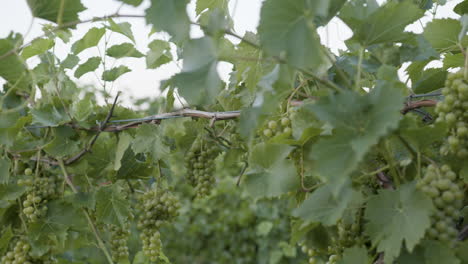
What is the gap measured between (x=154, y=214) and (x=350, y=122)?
102 centimetres

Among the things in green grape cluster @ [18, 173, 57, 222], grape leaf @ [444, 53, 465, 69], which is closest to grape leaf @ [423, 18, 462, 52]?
grape leaf @ [444, 53, 465, 69]

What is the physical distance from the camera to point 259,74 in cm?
130

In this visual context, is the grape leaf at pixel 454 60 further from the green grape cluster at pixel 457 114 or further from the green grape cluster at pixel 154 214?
the green grape cluster at pixel 154 214

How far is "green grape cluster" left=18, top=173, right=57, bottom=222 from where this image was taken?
5.61 feet

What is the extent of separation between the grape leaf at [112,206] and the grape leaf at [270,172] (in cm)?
73

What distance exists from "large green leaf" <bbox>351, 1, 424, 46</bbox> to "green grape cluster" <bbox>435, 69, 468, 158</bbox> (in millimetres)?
150

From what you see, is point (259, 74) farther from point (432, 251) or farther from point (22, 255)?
point (22, 255)

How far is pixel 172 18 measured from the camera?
810mm

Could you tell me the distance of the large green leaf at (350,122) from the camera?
0.75 metres

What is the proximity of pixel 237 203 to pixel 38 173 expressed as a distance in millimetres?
3316

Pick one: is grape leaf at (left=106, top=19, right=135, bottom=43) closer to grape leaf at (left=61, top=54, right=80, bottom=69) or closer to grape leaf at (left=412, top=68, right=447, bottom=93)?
grape leaf at (left=61, top=54, right=80, bottom=69)

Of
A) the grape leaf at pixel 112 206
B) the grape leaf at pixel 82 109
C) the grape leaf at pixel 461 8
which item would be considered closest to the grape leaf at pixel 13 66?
the grape leaf at pixel 82 109

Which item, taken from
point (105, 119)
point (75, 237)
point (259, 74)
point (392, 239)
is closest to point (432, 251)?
point (392, 239)

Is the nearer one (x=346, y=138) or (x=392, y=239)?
(x=346, y=138)
